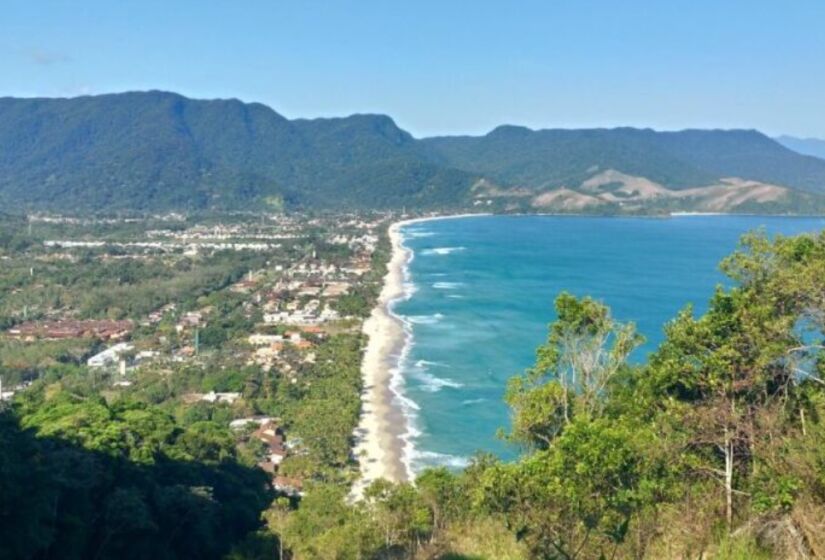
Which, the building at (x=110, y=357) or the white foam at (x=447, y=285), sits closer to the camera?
the building at (x=110, y=357)

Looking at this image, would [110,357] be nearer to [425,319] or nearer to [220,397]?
[220,397]

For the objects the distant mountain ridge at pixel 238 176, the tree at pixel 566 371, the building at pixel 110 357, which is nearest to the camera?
the tree at pixel 566 371

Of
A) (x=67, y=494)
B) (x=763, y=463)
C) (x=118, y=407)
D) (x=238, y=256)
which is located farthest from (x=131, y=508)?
(x=238, y=256)

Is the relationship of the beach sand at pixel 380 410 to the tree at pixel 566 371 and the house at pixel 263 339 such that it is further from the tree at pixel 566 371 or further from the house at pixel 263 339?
the tree at pixel 566 371

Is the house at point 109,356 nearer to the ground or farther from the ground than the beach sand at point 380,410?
nearer to the ground

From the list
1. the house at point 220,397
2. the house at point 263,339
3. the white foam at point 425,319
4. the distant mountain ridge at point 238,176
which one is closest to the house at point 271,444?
the house at point 220,397

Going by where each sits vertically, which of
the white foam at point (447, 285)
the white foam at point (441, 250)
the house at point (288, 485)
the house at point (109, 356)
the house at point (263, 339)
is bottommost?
the house at point (109, 356)

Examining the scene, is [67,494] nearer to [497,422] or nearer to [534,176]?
→ [497,422]
